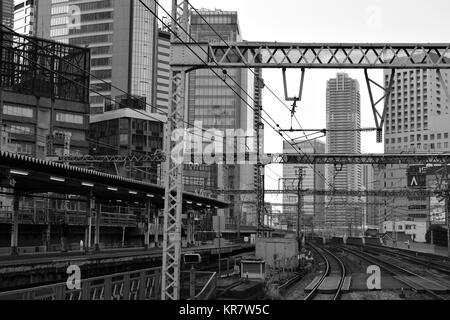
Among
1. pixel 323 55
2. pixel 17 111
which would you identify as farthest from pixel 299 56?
pixel 17 111

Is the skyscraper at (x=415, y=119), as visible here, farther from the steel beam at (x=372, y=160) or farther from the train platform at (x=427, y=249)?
the train platform at (x=427, y=249)

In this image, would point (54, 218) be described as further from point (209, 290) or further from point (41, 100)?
point (209, 290)

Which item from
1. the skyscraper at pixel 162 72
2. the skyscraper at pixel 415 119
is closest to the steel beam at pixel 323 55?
the skyscraper at pixel 415 119

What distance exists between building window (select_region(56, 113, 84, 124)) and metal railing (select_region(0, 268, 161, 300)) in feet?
259

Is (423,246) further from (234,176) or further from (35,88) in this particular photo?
(234,176)

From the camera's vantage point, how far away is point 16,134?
87000 millimetres

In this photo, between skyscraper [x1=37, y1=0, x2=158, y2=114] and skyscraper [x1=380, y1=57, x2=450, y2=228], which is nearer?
skyscraper [x1=380, y1=57, x2=450, y2=228]

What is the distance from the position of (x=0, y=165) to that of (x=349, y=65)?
16.6m

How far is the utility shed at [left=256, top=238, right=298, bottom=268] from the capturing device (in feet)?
118

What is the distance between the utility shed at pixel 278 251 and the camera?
35.9 meters

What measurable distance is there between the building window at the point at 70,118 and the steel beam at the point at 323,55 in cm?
7923

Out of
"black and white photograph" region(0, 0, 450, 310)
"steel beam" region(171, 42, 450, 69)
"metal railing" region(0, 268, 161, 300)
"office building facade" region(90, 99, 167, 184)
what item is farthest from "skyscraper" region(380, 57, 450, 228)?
"office building facade" region(90, 99, 167, 184)

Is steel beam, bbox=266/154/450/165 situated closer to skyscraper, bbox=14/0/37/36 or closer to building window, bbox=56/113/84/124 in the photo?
building window, bbox=56/113/84/124

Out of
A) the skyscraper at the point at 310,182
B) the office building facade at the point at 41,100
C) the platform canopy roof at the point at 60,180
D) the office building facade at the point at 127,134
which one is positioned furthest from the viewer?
the office building facade at the point at 127,134
